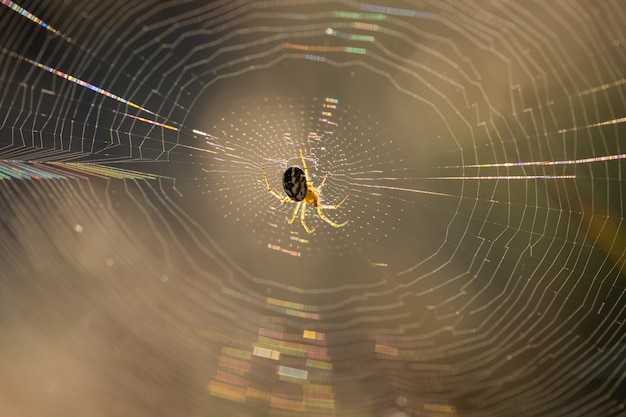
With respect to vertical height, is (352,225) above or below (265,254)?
above

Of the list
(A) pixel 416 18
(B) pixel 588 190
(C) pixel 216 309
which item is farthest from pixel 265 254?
(B) pixel 588 190

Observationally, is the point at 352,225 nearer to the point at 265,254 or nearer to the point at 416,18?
the point at 265,254

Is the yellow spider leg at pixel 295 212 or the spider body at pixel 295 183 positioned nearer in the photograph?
the spider body at pixel 295 183

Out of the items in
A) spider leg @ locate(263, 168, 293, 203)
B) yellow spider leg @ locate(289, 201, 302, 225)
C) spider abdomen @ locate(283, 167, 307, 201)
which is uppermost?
spider abdomen @ locate(283, 167, 307, 201)

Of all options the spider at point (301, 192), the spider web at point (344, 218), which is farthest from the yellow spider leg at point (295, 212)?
the spider web at point (344, 218)

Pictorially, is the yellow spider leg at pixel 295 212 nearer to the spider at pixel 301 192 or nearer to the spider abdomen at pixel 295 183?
the spider at pixel 301 192

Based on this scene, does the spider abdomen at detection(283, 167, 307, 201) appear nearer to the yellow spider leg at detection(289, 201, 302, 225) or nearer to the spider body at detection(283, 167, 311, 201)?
the spider body at detection(283, 167, 311, 201)

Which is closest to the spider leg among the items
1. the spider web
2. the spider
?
the spider
